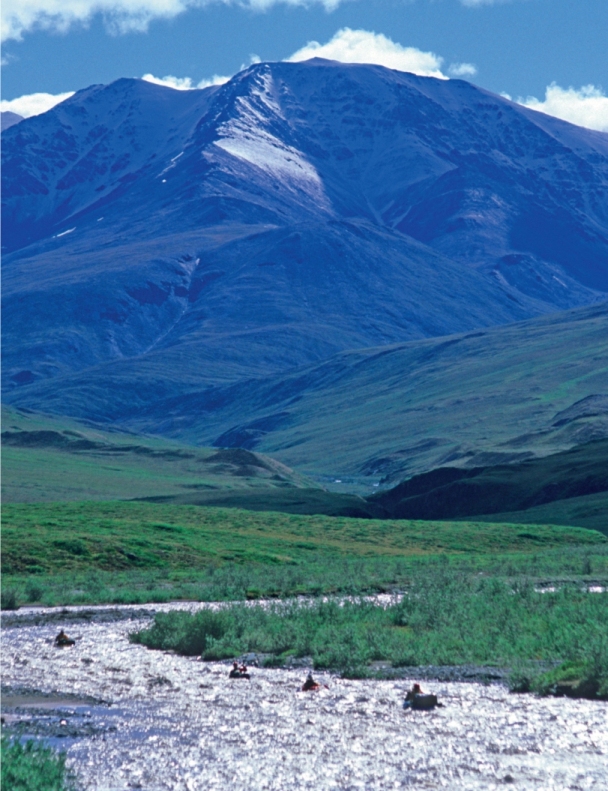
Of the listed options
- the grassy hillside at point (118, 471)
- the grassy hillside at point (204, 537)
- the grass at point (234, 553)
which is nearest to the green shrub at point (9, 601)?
the grass at point (234, 553)

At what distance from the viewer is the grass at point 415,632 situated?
27.1m

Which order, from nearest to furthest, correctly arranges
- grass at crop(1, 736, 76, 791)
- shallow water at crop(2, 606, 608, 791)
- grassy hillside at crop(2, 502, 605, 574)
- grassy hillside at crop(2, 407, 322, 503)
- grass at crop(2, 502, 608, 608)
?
grass at crop(1, 736, 76, 791) < shallow water at crop(2, 606, 608, 791) < grass at crop(2, 502, 608, 608) < grassy hillside at crop(2, 502, 605, 574) < grassy hillside at crop(2, 407, 322, 503)

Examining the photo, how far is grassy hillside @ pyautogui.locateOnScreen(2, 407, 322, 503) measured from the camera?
441 ft

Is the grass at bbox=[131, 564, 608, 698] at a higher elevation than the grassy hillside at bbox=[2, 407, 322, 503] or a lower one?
lower

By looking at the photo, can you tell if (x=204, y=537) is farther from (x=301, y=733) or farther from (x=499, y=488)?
(x=499, y=488)

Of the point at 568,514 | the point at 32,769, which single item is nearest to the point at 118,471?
the point at 568,514

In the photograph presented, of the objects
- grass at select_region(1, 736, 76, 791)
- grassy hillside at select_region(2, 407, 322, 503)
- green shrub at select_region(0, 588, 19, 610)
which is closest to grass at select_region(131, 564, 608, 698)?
green shrub at select_region(0, 588, 19, 610)

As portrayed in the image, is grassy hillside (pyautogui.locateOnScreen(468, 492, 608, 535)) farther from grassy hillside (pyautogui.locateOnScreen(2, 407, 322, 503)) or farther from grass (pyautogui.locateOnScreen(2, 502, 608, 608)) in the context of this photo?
grassy hillside (pyautogui.locateOnScreen(2, 407, 322, 503))

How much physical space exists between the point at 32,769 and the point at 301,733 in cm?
606

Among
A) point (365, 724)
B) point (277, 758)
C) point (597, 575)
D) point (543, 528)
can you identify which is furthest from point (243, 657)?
point (543, 528)

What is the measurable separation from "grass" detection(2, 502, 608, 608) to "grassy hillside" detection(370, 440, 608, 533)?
96.8ft

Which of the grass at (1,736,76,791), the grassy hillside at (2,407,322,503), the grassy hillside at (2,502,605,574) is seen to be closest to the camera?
the grass at (1,736,76,791)

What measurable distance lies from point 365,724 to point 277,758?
2803mm

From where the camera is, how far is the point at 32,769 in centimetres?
1574
